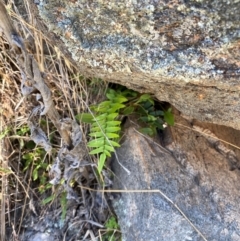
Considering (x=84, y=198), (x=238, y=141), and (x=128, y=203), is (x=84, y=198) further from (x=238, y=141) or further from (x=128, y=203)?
(x=238, y=141)

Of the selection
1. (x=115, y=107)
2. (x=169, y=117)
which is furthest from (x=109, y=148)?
(x=169, y=117)

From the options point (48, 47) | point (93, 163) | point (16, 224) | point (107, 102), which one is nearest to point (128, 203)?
point (93, 163)

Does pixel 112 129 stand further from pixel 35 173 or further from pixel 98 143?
pixel 35 173

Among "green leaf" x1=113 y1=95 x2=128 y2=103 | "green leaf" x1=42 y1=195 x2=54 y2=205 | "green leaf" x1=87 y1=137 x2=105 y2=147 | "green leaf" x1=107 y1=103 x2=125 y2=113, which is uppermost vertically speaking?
"green leaf" x1=113 y1=95 x2=128 y2=103

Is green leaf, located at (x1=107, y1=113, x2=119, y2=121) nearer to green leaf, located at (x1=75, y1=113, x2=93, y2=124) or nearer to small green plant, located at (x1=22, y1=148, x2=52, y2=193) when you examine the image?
green leaf, located at (x1=75, y1=113, x2=93, y2=124)

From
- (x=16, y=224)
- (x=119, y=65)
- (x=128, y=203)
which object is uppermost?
(x=119, y=65)

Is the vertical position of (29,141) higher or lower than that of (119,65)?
lower

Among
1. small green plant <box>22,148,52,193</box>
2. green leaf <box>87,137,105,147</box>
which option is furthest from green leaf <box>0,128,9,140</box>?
green leaf <box>87,137,105,147</box>
